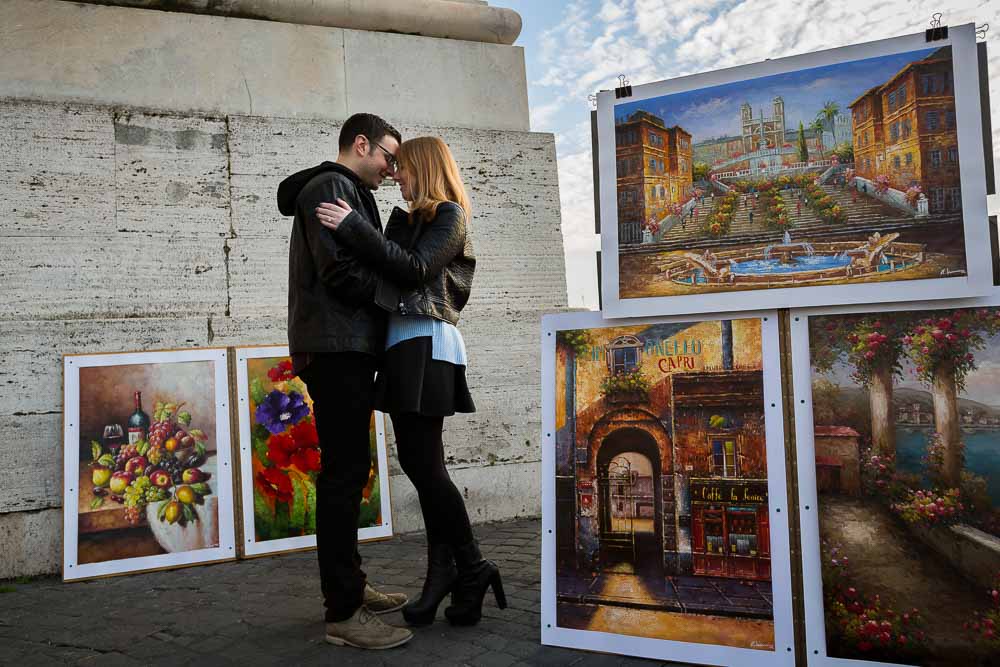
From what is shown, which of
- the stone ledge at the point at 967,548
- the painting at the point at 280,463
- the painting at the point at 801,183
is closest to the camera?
the stone ledge at the point at 967,548

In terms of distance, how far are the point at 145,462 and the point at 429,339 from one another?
2.15 meters

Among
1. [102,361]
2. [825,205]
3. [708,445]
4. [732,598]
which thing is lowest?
[732,598]

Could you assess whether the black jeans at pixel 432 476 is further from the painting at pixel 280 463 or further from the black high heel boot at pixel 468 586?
the painting at pixel 280 463

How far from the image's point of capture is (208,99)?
14.8 ft

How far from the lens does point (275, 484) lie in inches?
165

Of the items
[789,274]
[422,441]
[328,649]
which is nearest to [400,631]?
[328,649]

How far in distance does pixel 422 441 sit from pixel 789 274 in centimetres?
133

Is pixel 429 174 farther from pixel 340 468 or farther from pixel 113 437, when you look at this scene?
pixel 113 437

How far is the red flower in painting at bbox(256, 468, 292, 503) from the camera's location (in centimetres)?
417

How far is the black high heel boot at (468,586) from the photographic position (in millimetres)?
2828

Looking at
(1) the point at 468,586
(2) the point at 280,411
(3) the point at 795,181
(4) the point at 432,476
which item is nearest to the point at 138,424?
(2) the point at 280,411

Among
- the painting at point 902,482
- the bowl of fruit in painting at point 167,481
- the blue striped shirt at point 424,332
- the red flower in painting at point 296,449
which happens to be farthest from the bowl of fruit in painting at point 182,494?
the painting at point 902,482

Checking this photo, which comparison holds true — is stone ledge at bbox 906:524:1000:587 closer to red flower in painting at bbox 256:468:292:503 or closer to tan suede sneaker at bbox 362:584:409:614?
tan suede sneaker at bbox 362:584:409:614

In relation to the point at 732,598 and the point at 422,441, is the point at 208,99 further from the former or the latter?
the point at 732,598
